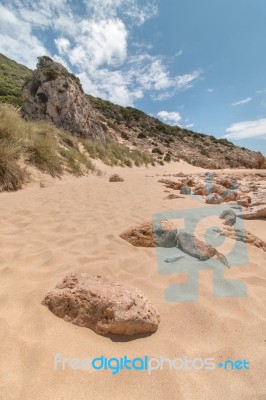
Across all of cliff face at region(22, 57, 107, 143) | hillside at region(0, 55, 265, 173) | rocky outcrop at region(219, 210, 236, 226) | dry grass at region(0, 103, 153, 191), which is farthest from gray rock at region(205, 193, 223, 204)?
cliff face at region(22, 57, 107, 143)

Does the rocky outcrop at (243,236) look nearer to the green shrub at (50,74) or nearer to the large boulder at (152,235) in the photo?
the large boulder at (152,235)

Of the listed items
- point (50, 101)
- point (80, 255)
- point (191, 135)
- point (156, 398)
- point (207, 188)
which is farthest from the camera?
point (191, 135)

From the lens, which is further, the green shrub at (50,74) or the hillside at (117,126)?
the green shrub at (50,74)

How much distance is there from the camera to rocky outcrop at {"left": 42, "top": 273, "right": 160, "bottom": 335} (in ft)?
4.51

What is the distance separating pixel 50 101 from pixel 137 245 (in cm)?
1402

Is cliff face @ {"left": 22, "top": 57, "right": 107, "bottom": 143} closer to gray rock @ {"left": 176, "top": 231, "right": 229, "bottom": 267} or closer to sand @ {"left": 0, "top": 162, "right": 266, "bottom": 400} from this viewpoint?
sand @ {"left": 0, "top": 162, "right": 266, "bottom": 400}

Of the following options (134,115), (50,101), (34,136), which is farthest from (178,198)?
(134,115)

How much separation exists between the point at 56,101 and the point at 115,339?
14.9 metres

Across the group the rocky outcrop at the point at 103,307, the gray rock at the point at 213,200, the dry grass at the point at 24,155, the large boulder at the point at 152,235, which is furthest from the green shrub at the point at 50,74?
the rocky outcrop at the point at 103,307

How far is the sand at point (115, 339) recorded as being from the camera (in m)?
1.07

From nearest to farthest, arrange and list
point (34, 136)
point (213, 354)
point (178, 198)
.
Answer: point (213, 354) < point (178, 198) < point (34, 136)

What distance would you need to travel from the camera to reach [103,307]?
56.2 inches

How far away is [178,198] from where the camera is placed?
5145 millimetres

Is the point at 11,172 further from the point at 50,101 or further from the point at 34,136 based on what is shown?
the point at 50,101
